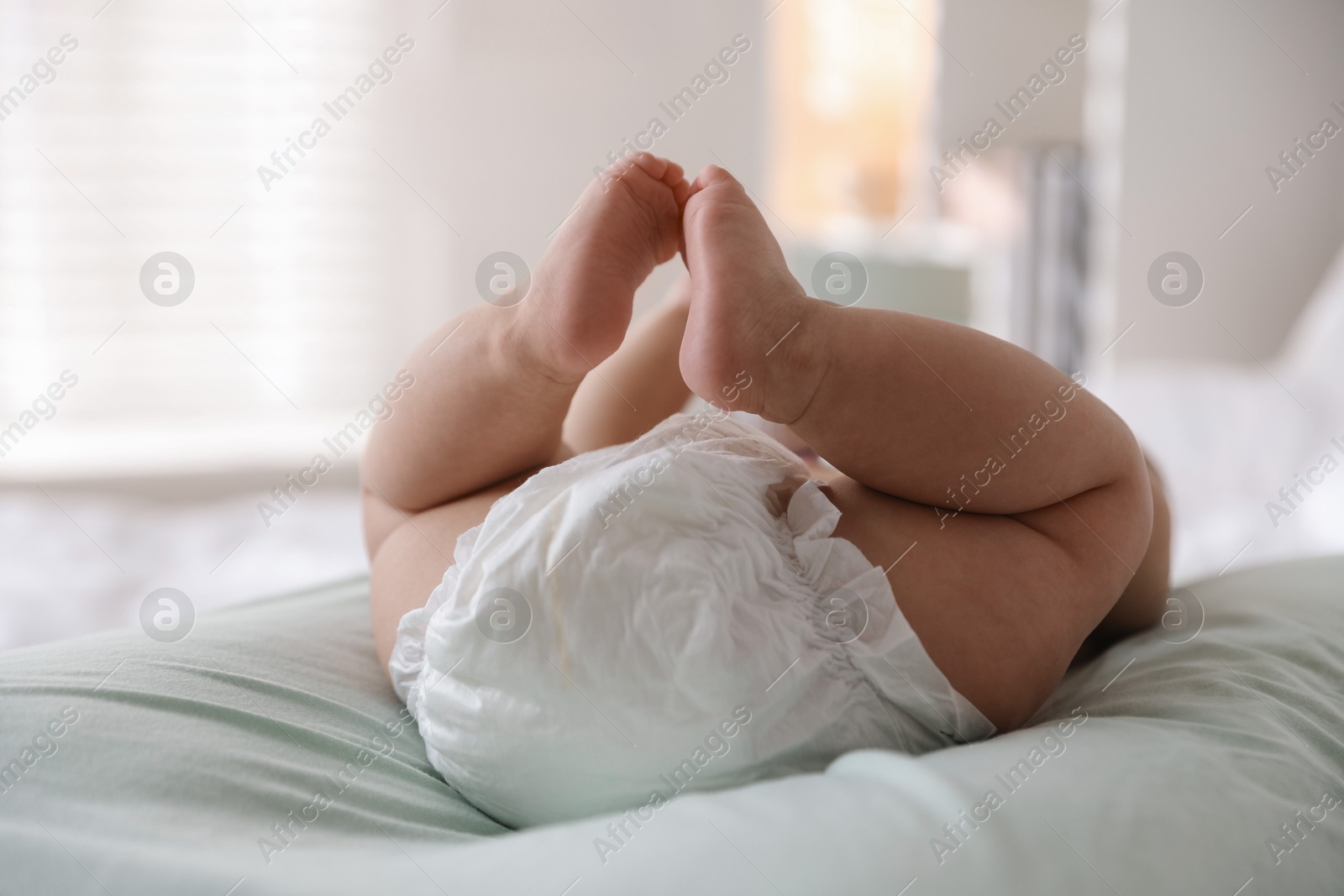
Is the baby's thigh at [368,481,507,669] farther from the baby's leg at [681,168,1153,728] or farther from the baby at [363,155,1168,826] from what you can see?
the baby's leg at [681,168,1153,728]

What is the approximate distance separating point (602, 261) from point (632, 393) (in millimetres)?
324

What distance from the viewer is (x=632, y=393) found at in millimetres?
947

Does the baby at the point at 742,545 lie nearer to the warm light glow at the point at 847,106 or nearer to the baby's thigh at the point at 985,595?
the baby's thigh at the point at 985,595

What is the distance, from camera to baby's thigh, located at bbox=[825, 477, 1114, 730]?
551 millimetres

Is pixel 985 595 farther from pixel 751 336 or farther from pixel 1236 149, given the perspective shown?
pixel 1236 149

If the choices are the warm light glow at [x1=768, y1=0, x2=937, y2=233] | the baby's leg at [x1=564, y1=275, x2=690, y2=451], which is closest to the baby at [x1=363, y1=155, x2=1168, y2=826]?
the baby's leg at [x1=564, y1=275, x2=690, y2=451]

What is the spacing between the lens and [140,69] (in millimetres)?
2430

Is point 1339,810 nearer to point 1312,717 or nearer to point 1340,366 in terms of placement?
point 1312,717

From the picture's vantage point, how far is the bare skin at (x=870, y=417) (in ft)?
1.82

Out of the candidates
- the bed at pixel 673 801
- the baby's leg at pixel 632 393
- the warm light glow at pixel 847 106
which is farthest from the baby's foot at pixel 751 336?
the warm light glow at pixel 847 106

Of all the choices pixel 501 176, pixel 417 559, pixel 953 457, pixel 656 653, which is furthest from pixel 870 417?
pixel 501 176

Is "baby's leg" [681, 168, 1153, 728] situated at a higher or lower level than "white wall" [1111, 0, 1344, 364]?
lower

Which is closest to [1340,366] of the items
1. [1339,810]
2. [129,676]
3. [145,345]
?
[1339,810]

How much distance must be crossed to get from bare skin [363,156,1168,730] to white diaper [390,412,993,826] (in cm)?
4
